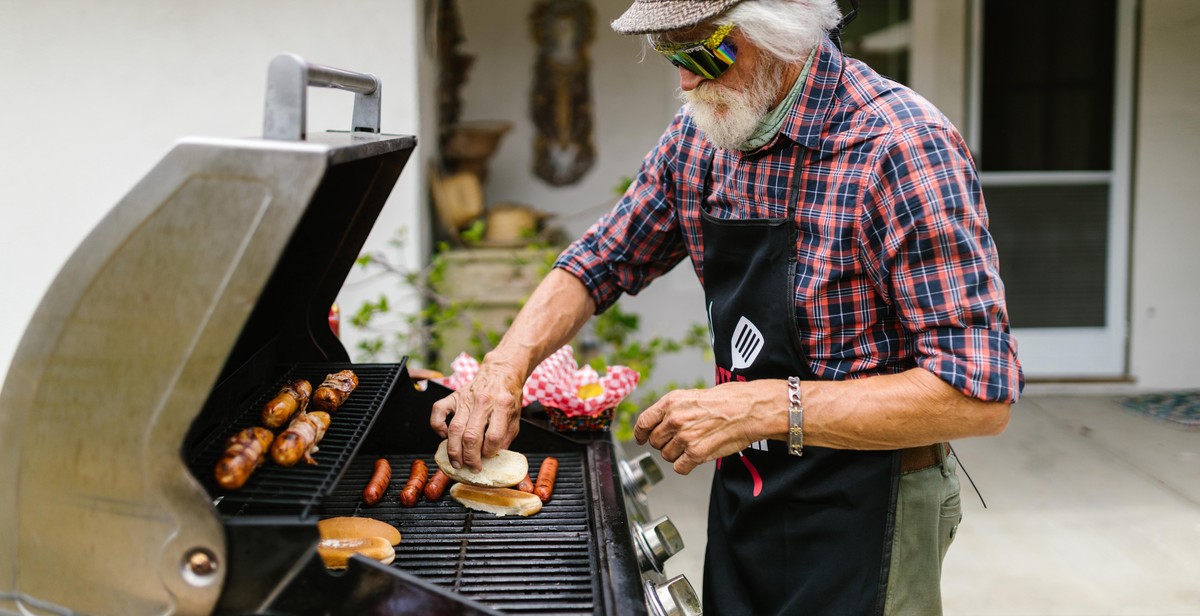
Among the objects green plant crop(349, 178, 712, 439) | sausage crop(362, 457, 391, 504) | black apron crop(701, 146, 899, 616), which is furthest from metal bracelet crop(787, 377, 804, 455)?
green plant crop(349, 178, 712, 439)

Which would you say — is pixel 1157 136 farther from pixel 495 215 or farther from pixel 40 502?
pixel 40 502

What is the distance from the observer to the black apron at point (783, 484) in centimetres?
199

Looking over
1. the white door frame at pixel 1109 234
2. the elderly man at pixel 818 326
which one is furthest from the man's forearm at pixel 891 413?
the white door frame at pixel 1109 234

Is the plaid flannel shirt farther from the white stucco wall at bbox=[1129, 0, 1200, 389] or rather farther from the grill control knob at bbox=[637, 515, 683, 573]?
the white stucco wall at bbox=[1129, 0, 1200, 389]

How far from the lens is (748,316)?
206 centimetres

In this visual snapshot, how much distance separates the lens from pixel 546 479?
2180 mm

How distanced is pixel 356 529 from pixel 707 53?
112 cm

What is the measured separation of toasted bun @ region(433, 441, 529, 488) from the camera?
208 cm

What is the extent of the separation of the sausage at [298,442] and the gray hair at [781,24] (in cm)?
106

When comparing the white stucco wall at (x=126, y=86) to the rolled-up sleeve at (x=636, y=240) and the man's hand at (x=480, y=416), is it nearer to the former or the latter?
the rolled-up sleeve at (x=636, y=240)

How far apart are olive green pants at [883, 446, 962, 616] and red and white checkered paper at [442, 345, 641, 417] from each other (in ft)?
2.54

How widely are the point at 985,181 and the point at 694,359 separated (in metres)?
2.26

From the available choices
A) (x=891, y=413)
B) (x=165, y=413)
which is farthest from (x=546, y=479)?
(x=165, y=413)

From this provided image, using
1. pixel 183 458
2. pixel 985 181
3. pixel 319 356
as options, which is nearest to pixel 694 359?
pixel 985 181
